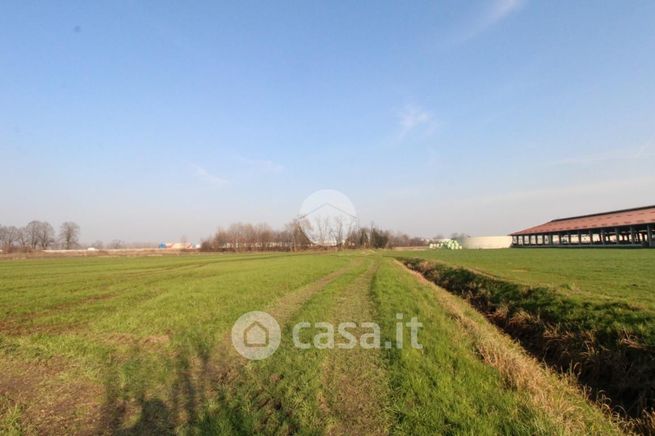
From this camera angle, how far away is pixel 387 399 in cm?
572

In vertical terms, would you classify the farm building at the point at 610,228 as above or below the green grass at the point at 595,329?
above

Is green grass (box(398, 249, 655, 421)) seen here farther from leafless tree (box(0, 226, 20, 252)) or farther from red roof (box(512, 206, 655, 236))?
leafless tree (box(0, 226, 20, 252))

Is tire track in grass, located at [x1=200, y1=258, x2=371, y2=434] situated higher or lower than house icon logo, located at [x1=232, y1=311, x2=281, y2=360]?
higher

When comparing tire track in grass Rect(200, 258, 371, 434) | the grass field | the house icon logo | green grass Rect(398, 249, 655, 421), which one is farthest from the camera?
the house icon logo

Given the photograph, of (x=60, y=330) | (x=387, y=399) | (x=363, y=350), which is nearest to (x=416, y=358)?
(x=363, y=350)

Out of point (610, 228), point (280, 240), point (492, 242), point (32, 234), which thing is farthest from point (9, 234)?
point (610, 228)

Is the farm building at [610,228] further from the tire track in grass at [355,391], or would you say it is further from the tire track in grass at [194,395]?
the tire track in grass at [194,395]

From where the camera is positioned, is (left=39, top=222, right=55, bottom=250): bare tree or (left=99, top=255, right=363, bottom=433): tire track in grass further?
(left=39, top=222, right=55, bottom=250): bare tree

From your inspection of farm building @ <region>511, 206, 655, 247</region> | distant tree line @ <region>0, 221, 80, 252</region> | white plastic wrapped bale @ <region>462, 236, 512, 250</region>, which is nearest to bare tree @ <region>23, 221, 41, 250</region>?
distant tree line @ <region>0, 221, 80, 252</region>

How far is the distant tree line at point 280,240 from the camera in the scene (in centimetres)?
13862

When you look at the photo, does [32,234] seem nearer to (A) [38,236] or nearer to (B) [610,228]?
(A) [38,236]

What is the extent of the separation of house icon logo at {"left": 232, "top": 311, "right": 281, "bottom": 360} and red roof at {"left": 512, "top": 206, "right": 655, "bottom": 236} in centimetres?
8141

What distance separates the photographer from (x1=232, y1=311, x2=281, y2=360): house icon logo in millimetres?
8578

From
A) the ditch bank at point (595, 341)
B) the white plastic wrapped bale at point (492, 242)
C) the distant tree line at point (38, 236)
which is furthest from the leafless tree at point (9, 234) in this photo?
the ditch bank at point (595, 341)
